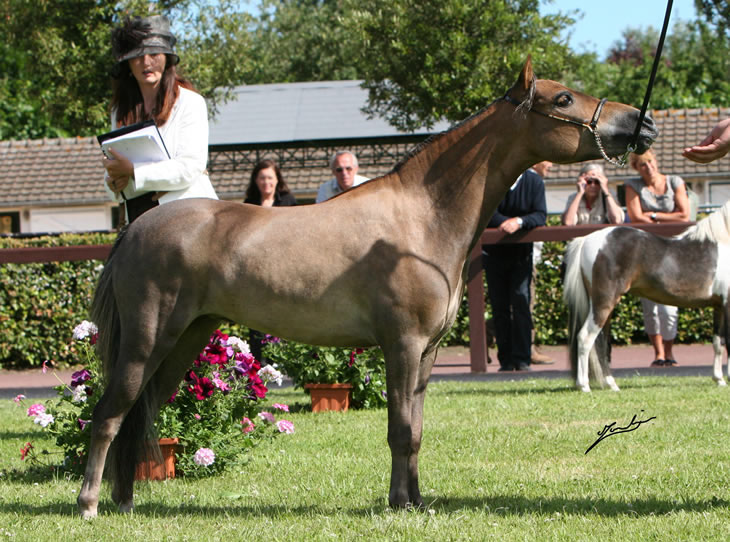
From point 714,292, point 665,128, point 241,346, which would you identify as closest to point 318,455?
point 241,346

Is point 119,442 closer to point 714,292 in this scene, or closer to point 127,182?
point 127,182

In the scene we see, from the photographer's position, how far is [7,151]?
30.6 m

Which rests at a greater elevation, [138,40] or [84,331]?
[138,40]

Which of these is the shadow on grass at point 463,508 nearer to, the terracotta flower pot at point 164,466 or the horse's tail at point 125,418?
the horse's tail at point 125,418

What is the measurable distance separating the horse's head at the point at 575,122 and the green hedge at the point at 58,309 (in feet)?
27.7

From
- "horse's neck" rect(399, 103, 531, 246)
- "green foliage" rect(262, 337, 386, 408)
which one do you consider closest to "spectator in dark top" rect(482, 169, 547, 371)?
"green foliage" rect(262, 337, 386, 408)

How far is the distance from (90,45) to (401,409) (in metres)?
19.6

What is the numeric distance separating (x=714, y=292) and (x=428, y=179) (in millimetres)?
5210

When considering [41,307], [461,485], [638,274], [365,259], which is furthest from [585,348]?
[41,307]

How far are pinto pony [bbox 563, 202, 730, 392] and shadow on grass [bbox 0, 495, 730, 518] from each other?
4.05 metres

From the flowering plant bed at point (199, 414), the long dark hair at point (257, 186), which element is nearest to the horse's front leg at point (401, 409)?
the flowering plant bed at point (199, 414)

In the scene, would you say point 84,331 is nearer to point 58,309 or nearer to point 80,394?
point 80,394

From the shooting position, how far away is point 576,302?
8.59 metres

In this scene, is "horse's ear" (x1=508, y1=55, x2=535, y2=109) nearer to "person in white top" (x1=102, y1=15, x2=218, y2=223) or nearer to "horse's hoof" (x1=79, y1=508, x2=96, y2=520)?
"person in white top" (x1=102, y1=15, x2=218, y2=223)
